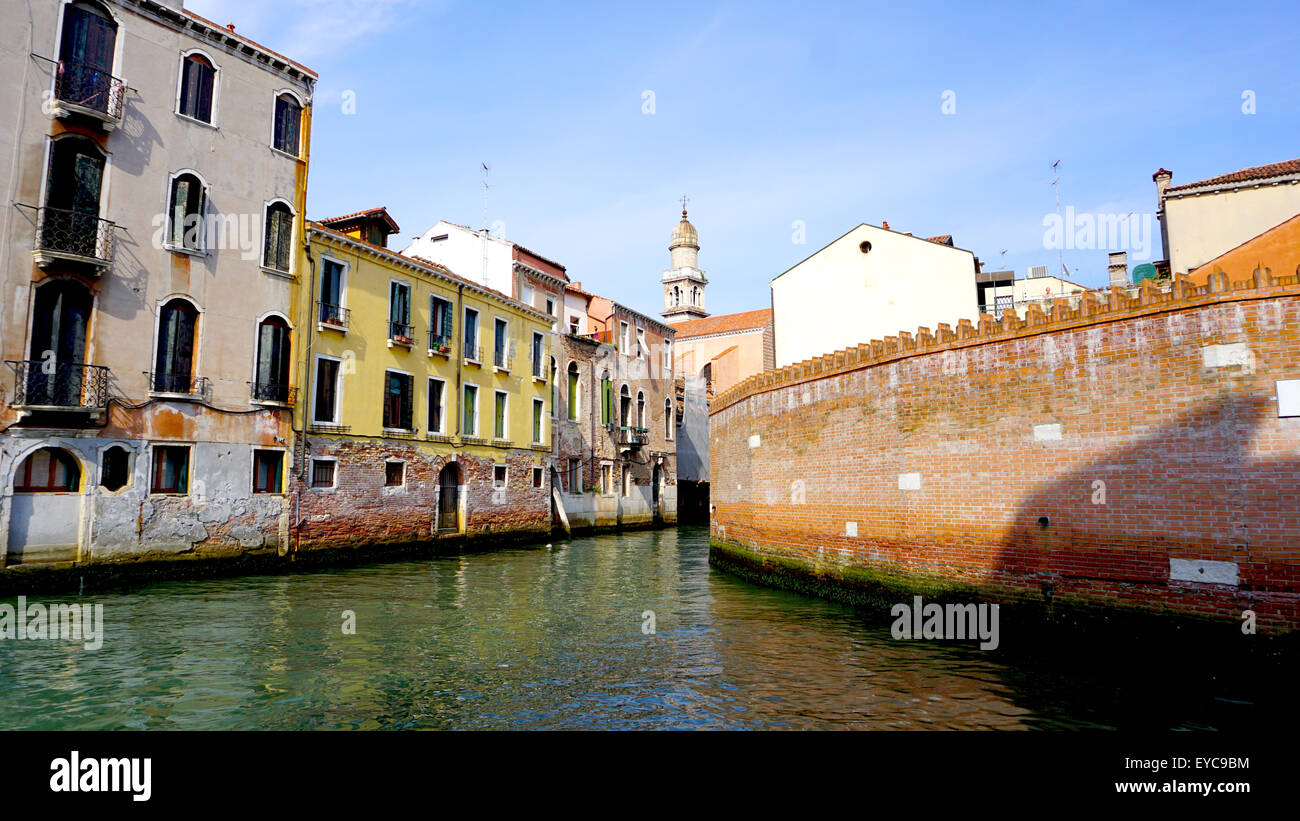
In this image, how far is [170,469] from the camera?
16500 millimetres

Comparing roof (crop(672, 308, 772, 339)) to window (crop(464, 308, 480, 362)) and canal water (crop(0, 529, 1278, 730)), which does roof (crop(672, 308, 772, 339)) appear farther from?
canal water (crop(0, 529, 1278, 730))

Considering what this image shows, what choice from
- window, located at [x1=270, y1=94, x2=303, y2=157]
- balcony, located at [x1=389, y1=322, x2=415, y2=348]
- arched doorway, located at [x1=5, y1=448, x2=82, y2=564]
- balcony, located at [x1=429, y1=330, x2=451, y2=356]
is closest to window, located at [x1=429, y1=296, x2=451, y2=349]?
balcony, located at [x1=429, y1=330, x2=451, y2=356]

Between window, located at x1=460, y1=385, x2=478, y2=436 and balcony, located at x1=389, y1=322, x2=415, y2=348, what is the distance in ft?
10.6

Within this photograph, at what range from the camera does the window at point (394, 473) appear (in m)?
22.2

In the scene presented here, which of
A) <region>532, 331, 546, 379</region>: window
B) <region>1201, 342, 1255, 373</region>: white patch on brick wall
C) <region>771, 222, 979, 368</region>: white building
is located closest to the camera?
<region>1201, 342, 1255, 373</region>: white patch on brick wall

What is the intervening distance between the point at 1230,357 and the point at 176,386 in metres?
19.4

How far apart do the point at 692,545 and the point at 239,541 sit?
51.2 feet

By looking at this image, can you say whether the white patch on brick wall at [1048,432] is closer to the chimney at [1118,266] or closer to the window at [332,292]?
the window at [332,292]

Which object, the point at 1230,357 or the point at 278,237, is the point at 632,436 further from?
the point at 1230,357

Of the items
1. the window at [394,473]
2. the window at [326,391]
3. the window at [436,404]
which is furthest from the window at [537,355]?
the window at [326,391]

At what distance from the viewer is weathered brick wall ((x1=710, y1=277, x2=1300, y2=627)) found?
7344mm

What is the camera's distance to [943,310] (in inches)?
826
